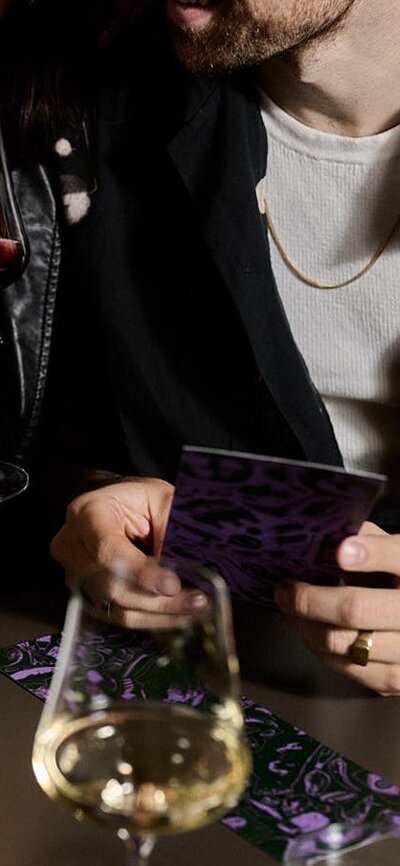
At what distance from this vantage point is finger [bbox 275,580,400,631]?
1.05 meters

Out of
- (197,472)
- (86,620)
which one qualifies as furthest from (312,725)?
(86,620)

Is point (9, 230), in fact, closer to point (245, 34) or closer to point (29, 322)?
point (29, 322)

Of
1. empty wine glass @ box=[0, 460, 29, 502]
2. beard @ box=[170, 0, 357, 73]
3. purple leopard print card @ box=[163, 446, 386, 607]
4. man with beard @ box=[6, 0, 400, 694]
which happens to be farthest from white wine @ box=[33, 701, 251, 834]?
beard @ box=[170, 0, 357, 73]

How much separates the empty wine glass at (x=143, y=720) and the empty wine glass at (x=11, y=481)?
2.41 feet

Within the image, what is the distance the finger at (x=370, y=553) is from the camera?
1.01 meters

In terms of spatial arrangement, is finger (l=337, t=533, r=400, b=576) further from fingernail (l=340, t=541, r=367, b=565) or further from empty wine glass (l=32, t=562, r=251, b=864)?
empty wine glass (l=32, t=562, r=251, b=864)

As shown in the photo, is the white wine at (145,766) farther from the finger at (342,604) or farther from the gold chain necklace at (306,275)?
the gold chain necklace at (306,275)

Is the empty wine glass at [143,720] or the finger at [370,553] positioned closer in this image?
the empty wine glass at [143,720]

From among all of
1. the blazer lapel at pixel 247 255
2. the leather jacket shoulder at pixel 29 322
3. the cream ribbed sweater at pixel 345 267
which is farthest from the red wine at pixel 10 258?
the cream ribbed sweater at pixel 345 267

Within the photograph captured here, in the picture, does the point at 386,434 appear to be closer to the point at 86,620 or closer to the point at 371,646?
the point at 371,646

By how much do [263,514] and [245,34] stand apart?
87 centimetres

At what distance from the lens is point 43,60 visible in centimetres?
174

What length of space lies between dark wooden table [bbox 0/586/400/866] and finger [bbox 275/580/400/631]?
0.06 metres

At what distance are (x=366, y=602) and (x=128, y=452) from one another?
2.54 feet
